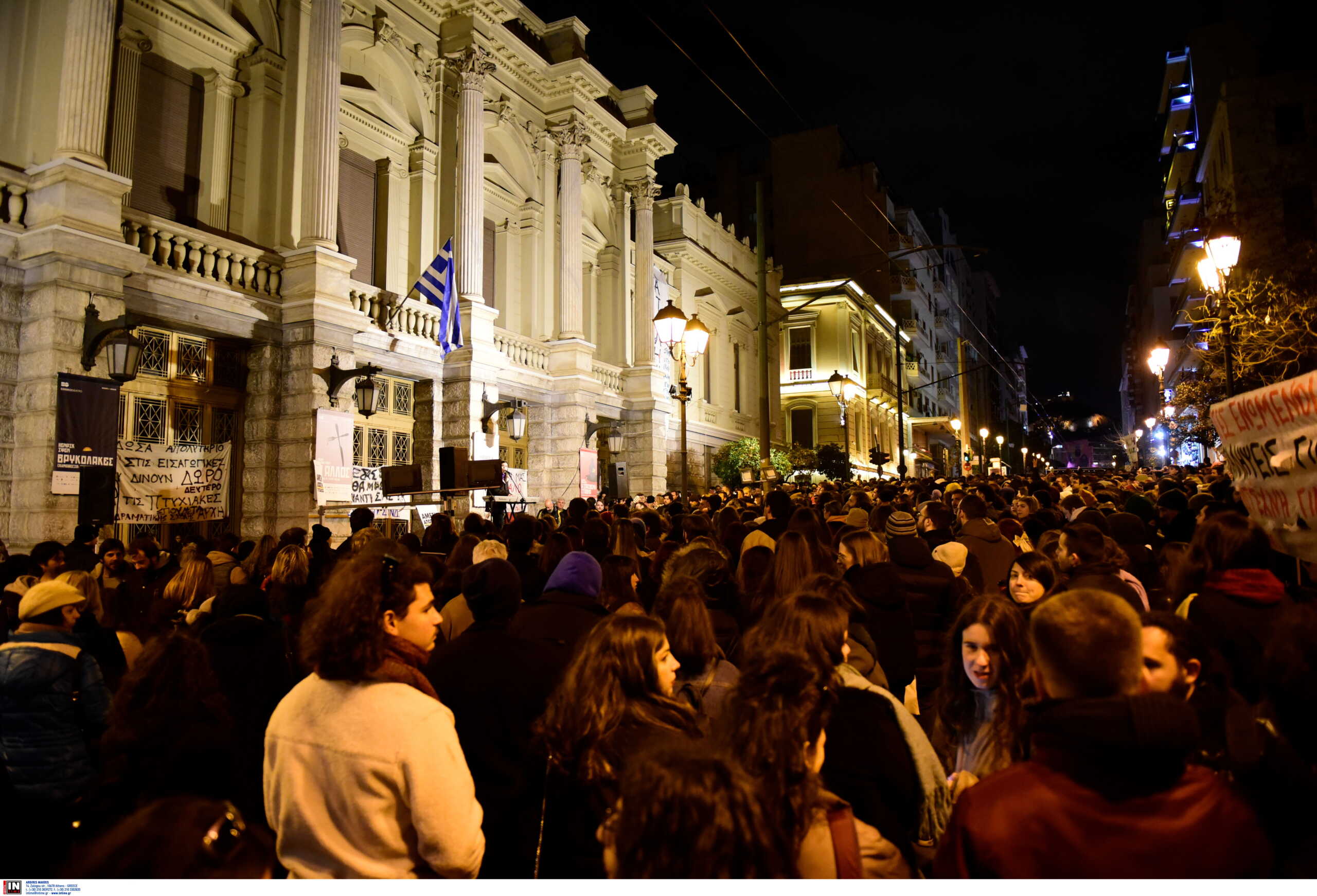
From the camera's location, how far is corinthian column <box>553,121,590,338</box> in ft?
76.6

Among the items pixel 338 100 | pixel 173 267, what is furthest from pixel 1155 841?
pixel 338 100

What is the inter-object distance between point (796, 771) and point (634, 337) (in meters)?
26.3

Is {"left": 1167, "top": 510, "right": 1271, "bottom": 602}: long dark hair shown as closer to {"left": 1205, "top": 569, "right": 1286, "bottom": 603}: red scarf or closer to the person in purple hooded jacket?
{"left": 1205, "top": 569, "right": 1286, "bottom": 603}: red scarf

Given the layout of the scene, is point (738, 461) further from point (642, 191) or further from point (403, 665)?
point (403, 665)

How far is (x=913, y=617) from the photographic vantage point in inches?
213

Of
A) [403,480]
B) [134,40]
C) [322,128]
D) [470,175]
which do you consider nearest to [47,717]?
[403,480]

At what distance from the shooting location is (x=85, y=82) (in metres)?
11.9

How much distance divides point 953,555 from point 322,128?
14.6 m

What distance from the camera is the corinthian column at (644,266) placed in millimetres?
27406

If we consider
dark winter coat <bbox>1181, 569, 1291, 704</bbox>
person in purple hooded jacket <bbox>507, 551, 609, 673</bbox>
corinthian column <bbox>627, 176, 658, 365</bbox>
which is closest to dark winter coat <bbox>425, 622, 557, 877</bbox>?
person in purple hooded jacket <bbox>507, 551, 609, 673</bbox>

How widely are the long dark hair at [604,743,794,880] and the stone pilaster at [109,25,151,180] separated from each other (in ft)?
52.7

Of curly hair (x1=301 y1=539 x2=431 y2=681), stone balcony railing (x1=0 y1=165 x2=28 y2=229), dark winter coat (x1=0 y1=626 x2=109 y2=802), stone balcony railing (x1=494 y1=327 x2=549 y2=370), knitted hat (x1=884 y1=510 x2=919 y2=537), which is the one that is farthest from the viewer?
stone balcony railing (x1=494 y1=327 x2=549 y2=370)

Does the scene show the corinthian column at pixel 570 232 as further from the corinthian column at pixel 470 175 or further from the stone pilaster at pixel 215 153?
the stone pilaster at pixel 215 153

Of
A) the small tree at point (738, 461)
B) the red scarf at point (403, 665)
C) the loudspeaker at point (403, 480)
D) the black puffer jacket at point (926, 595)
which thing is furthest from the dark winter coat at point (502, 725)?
the small tree at point (738, 461)
